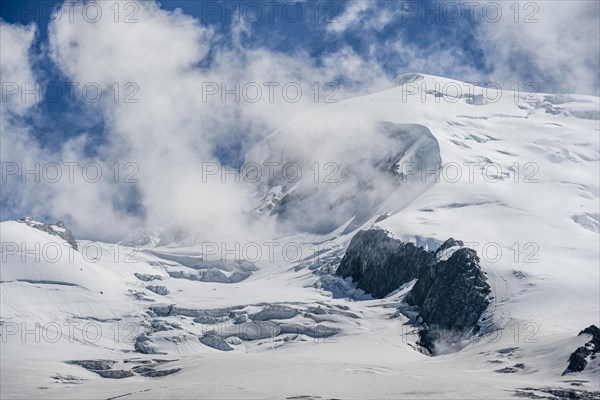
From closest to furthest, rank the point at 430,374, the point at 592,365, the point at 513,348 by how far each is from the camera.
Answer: the point at 592,365
the point at 430,374
the point at 513,348

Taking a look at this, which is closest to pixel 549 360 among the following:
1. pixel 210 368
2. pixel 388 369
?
pixel 388 369

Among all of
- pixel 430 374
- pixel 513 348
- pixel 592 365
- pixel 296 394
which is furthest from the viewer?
pixel 513 348

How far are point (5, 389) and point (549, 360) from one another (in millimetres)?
101088

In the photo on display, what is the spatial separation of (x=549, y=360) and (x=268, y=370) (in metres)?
53.4

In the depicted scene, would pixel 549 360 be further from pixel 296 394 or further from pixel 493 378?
pixel 296 394

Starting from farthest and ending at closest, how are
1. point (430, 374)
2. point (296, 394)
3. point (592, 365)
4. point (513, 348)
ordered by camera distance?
point (513, 348) → point (430, 374) → point (592, 365) → point (296, 394)

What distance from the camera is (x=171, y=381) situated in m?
155

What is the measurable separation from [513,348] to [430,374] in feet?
115

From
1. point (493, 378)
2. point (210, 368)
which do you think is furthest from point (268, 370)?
point (493, 378)

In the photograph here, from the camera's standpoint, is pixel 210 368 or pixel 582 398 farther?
pixel 210 368

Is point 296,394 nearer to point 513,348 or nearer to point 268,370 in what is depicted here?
point 268,370

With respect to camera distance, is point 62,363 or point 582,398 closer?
point 582,398

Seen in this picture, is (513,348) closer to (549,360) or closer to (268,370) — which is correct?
(549,360)

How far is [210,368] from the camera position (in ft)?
543
